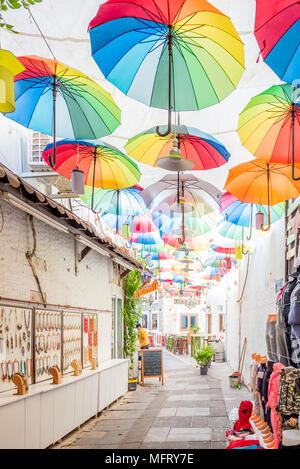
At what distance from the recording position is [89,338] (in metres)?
9.12

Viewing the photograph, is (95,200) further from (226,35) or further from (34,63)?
(226,35)

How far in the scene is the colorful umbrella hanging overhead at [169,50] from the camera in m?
3.24

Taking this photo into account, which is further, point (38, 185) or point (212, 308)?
point (212, 308)

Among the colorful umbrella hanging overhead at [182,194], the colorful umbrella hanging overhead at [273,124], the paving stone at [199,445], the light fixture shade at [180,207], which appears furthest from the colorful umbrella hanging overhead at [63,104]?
the paving stone at [199,445]

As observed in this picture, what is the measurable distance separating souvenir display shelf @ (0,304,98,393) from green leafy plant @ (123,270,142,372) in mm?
4173

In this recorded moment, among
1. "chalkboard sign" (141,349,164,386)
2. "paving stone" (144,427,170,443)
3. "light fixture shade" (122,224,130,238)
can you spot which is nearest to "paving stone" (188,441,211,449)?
"paving stone" (144,427,170,443)

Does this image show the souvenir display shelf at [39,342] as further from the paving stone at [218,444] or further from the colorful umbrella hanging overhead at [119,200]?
the paving stone at [218,444]

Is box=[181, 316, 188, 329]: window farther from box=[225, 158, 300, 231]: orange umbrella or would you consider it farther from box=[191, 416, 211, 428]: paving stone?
Result: box=[225, 158, 300, 231]: orange umbrella

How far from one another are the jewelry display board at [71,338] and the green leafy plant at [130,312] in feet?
15.5

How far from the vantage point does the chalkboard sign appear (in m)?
13.2

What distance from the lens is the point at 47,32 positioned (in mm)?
4660

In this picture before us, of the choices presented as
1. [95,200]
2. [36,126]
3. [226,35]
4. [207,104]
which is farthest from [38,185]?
[226,35]

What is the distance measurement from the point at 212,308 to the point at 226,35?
79.3ft

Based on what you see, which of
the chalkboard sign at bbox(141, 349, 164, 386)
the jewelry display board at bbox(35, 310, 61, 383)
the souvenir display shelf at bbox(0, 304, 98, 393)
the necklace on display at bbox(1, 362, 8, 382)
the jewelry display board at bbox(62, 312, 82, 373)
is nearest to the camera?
the necklace on display at bbox(1, 362, 8, 382)
